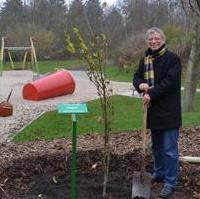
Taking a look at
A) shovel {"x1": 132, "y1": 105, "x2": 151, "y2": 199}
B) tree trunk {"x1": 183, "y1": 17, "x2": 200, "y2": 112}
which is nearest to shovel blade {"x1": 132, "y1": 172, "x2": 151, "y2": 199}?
shovel {"x1": 132, "y1": 105, "x2": 151, "y2": 199}

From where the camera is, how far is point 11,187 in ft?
17.0

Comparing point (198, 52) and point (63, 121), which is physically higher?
point (198, 52)

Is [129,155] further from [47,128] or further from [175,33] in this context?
[175,33]

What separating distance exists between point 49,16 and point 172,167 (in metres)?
50.1

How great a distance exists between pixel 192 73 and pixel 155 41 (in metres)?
6.31

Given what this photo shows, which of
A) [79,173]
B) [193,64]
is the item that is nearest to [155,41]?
[79,173]

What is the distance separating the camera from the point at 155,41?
4785 millimetres

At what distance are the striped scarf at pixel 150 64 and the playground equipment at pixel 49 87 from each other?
10.2 metres

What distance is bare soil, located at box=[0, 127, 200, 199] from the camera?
16.5ft

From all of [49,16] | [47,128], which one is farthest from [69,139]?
[49,16]

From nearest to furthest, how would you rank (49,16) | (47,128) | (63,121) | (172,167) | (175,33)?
(172,167) < (47,128) < (63,121) < (175,33) < (49,16)

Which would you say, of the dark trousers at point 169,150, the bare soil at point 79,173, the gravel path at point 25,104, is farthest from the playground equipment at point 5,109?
the dark trousers at point 169,150

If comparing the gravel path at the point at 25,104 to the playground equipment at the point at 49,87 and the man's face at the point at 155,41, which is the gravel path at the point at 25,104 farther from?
the man's face at the point at 155,41

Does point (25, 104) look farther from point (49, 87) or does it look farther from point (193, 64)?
point (193, 64)
